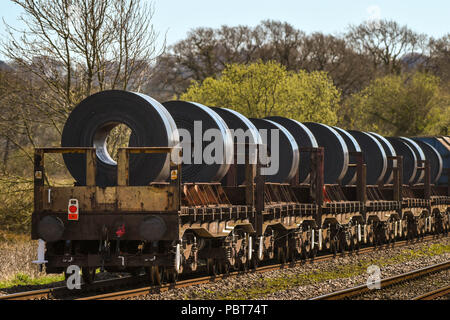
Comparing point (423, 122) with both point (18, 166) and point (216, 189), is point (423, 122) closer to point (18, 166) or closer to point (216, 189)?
point (18, 166)

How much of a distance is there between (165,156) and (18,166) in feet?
45.5

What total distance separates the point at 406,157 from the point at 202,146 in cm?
1505

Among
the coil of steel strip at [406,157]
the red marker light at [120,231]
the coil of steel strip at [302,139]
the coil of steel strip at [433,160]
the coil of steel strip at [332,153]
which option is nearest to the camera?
the red marker light at [120,231]

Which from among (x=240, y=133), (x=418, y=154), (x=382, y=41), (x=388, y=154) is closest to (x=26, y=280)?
(x=240, y=133)

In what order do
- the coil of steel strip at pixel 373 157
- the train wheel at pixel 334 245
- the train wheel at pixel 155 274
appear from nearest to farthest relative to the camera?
the train wheel at pixel 155 274
the train wheel at pixel 334 245
the coil of steel strip at pixel 373 157

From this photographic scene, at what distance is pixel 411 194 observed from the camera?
95.4 ft

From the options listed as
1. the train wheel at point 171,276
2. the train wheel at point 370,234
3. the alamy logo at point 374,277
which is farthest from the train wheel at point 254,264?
the train wheel at point 370,234

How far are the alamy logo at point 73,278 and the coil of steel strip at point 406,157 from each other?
17580 millimetres

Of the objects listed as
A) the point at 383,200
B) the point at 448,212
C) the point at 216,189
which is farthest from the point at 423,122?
the point at 216,189

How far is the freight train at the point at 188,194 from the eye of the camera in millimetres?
13469

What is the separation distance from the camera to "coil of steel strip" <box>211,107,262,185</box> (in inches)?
679

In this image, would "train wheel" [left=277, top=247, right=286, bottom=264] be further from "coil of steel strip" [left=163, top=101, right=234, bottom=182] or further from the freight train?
"coil of steel strip" [left=163, top=101, right=234, bottom=182]

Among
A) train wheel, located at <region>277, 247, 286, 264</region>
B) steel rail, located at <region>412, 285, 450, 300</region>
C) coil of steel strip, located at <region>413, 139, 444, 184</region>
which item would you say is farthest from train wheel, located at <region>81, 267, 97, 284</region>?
coil of steel strip, located at <region>413, 139, 444, 184</region>

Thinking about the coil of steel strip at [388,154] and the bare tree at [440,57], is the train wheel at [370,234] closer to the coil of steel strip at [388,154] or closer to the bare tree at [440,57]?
the coil of steel strip at [388,154]
